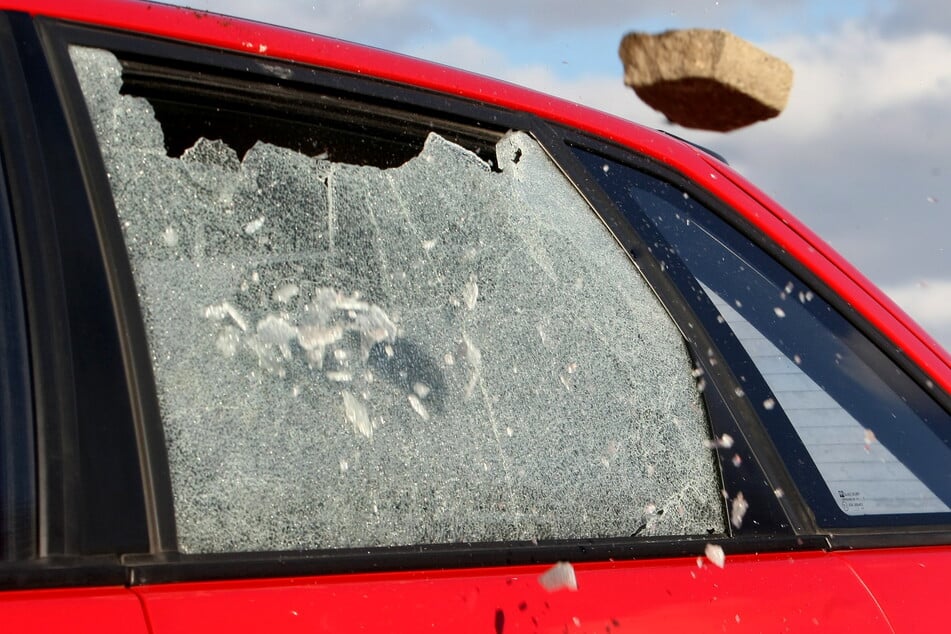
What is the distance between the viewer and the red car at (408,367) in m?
1.42


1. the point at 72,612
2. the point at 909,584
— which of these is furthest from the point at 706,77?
the point at 72,612

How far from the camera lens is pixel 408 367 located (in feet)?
5.59

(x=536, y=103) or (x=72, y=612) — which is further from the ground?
(x=536, y=103)

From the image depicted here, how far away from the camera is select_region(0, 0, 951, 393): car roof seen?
170cm

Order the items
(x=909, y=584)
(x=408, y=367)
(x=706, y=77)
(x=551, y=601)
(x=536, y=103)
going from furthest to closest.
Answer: (x=706, y=77) < (x=536, y=103) < (x=909, y=584) < (x=408, y=367) < (x=551, y=601)

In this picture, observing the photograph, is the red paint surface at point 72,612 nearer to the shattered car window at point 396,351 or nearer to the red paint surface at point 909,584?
the shattered car window at point 396,351

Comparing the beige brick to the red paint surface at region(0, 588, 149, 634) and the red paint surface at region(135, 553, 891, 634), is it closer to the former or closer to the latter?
the red paint surface at region(135, 553, 891, 634)

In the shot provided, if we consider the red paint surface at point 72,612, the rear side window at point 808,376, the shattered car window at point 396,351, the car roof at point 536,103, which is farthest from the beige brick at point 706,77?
the red paint surface at point 72,612

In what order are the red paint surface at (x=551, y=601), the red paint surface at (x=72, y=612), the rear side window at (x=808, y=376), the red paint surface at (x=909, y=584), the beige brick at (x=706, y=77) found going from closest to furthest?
the red paint surface at (x=72, y=612) < the red paint surface at (x=551, y=601) < the red paint surface at (x=909, y=584) < the rear side window at (x=808, y=376) < the beige brick at (x=706, y=77)

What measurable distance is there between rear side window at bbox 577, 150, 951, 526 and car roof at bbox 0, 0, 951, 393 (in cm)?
5

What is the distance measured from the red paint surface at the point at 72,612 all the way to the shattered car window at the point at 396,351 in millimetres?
131

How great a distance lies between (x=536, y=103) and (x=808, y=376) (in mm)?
606

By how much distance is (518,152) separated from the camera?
1991 mm

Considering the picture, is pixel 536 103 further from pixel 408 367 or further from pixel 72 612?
pixel 72 612
